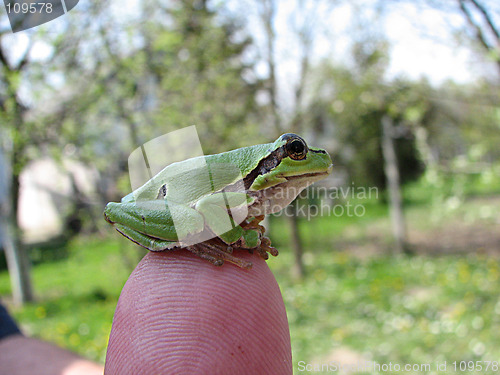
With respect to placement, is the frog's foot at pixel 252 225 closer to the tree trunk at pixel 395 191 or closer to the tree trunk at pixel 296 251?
the tree trunk at pixel 296 251

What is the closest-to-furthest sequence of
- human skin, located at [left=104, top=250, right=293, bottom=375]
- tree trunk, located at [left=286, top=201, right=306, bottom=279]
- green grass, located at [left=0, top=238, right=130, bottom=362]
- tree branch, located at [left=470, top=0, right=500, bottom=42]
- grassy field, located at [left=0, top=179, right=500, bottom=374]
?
human skin, located at [left=104, top=250, right=293, bottom=375] → tree branch, located at [left=470, top=0, right=500, bottom=42] → grassy field, located at [left=0, top=179, right=500, bottom=374] → green grass, located at [left=0, top=238, right=130, bottom=362] → tree trunk, located at [left=286, top=201, right=306, bottom=279]

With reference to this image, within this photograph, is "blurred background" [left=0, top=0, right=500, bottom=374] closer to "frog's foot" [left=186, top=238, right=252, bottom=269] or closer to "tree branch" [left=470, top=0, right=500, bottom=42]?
"tree branch" [left=470, top=0, right=500, bottom=42]

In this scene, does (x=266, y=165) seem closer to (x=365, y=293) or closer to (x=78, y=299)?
(x=365, y=293)

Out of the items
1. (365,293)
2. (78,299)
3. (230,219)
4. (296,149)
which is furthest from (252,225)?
(78,299)

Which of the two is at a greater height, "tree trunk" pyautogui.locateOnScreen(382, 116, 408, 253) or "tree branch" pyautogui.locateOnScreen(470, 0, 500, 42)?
"tree branch" pyautogui.locateOnScreen(470, 0, 500, 42)

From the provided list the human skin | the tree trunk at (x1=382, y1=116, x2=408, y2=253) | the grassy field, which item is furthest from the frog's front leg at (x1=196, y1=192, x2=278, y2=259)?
the tree trunk at (x1=382, y1=116, x2=408, y2=253)

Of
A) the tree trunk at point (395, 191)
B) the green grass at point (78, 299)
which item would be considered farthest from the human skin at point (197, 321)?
the tree trunk at point (395, 191)

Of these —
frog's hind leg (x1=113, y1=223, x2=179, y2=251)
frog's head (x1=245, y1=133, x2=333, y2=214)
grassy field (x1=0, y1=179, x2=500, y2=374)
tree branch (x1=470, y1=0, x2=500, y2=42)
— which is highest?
tree branch (x1=470, y1=0, x2=500, y2=42)
